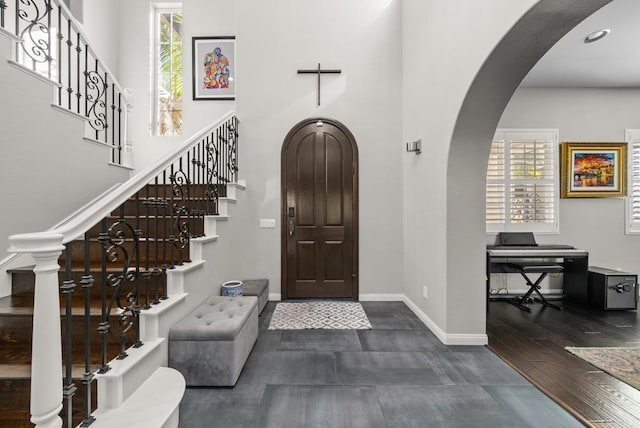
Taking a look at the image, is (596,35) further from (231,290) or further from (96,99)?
(96,99)

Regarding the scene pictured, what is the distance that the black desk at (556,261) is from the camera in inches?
166

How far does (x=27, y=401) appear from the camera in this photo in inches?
64.2

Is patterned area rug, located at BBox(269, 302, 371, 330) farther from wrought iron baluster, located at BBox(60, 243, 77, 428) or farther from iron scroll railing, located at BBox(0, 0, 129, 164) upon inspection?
iron scroll railing, located at BBox(0, 0, 129, 164)

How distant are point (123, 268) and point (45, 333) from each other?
3.65 feet

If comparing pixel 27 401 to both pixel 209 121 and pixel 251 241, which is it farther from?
pixel 209 121

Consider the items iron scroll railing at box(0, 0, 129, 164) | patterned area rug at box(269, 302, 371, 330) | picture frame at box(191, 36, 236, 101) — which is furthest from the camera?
picture frame at box(191, 36, 236, 101)

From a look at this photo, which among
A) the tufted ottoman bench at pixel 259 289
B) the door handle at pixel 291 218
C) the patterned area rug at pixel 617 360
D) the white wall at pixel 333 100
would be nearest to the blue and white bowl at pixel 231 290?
the tufted ottoman bench at pixel 259 289

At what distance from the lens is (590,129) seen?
15.8 feet

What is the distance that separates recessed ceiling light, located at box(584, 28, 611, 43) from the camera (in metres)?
3.37

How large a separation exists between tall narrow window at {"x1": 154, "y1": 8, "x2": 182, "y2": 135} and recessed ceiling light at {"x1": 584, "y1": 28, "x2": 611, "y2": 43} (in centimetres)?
568

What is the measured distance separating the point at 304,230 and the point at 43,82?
309 cm

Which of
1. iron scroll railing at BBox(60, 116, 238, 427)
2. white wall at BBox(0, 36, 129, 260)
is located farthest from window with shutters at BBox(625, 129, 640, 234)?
white wall at BBox(0, 36, 129, 260)

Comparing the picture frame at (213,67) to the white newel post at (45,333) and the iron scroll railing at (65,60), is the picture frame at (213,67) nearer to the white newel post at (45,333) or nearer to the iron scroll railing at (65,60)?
the iron scroll railing at (65,60)

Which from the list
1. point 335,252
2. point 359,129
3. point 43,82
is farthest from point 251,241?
point 43,82
